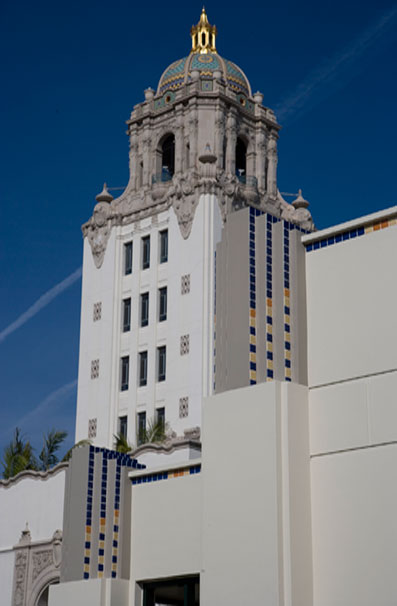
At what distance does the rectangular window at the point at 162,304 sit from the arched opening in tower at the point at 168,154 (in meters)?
6.80

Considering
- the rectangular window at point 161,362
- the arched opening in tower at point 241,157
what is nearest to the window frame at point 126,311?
the rectangular window at point 161,362

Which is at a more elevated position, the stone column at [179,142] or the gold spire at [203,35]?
the gold spire at [203,35]

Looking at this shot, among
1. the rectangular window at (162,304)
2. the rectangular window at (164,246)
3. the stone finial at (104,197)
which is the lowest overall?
the rectangular window at (162,304)

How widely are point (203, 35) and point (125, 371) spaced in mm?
17812

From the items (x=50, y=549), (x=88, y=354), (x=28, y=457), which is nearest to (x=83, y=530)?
(x=50, y=549)

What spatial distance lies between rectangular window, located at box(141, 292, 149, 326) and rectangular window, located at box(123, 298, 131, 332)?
749 millimetres

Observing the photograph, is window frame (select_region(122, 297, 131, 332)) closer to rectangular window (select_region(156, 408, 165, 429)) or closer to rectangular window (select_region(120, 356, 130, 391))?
rectangular window (select_region(120, 356, 130, 391))

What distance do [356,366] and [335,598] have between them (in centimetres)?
290

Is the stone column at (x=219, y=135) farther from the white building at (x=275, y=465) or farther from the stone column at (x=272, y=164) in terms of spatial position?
the white building at (x=275, y=465)

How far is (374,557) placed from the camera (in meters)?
13.0

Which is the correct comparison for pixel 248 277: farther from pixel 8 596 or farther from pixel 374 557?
pixel 8 596

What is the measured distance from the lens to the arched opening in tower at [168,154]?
160 feet

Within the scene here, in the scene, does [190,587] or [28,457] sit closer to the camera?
[190,587]

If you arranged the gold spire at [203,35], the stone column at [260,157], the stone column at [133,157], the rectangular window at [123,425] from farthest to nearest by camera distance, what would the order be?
the gold spire at [203,35] < the stone column at [133,157] < the stone column at [260,157] < the rectangular window at [123,425]
